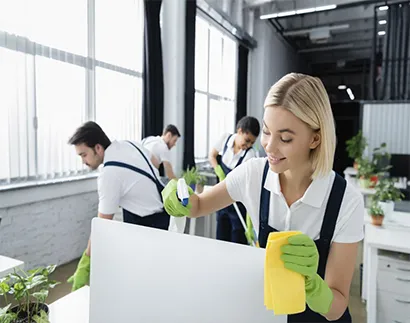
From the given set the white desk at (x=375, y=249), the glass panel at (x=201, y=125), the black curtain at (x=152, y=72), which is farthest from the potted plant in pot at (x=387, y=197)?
the glass panel at (x=201, y=125)

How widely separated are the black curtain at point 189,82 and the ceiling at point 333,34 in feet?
5.76

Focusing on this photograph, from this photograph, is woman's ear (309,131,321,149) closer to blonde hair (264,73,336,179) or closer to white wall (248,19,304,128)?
blonde hair (264,73,336,179)

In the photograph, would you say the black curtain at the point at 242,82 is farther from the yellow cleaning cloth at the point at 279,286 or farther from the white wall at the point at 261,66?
the yellow cleaning cloth at the point at 279,286

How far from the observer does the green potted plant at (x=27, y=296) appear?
827mm

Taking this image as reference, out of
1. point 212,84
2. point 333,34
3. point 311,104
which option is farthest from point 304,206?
point 333,34

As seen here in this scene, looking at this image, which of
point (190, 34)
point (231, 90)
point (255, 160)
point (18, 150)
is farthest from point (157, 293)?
point (231, 90)

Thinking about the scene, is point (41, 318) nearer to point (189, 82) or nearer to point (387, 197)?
point (387, 197)

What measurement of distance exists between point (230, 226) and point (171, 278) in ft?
7.82

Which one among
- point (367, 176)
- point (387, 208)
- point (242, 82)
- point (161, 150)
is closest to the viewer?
point (387, 208)

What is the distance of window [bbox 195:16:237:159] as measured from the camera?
519 cm

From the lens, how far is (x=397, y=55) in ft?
19.1

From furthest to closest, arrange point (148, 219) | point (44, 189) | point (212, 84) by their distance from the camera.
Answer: point (212, 84) → point (44, 189) → point (148, 219)

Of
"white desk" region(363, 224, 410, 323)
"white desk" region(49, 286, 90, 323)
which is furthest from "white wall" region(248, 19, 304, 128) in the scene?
"white desk" region(49, 286, 90, 323)

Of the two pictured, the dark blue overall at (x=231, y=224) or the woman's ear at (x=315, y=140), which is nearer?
the woman's ear at (x=315, y=140)
